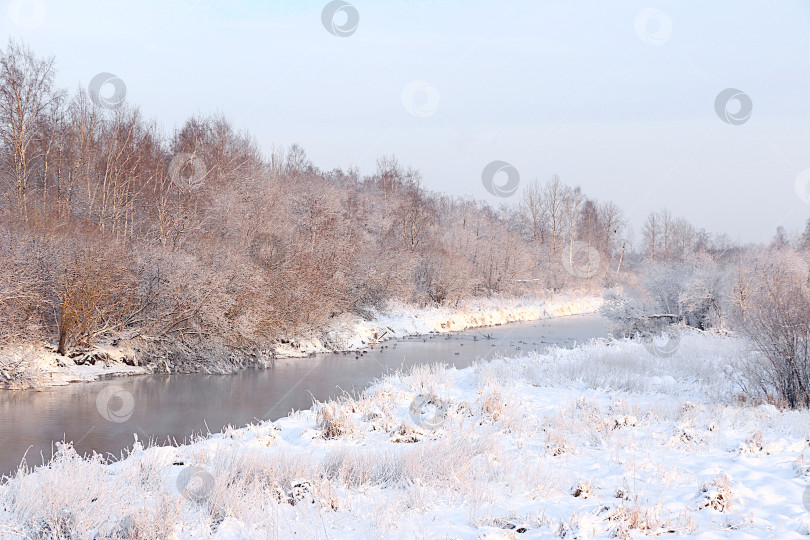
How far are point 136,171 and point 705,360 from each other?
82.1 ft

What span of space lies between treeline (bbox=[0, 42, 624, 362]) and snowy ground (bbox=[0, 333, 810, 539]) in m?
9.16

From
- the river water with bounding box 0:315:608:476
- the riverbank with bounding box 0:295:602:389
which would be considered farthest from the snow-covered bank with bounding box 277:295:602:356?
the river water with bounding box 0:315:608:476

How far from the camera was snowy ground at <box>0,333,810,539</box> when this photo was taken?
17.0 feet

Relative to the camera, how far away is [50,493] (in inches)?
214

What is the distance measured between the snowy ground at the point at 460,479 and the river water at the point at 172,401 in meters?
2.79

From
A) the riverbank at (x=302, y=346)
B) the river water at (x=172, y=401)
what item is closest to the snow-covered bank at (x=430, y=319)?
the riverbank at (x=302, y=346)

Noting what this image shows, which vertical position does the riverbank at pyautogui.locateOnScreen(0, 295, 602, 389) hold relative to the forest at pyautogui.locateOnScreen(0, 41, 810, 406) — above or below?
below

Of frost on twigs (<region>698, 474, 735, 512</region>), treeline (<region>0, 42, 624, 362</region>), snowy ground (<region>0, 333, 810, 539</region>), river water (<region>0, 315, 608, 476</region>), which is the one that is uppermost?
treeline (<region>0, 42, 624, 362</region>)

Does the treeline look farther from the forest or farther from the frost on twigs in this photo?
the frost on twigs

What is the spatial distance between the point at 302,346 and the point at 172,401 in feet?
29.9

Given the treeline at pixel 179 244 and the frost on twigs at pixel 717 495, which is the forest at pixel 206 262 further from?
the frost on twigs at pixel 717 495

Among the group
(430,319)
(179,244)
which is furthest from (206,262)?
(430,319)

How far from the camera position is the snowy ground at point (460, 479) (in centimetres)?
519

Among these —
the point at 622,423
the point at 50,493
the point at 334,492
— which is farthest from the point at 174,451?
the point at 622,423
